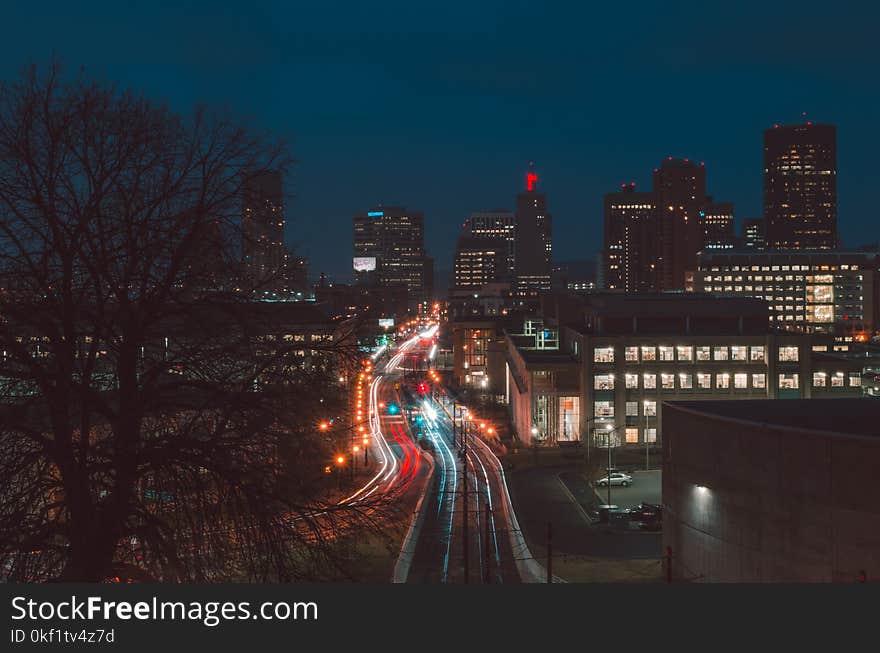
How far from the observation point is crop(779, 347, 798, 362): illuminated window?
55156 mm

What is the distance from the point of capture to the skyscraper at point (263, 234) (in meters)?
8.80

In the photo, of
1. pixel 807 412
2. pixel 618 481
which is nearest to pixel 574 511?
pixel 618 481

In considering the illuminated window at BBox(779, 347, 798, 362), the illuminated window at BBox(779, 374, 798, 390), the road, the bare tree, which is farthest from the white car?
the bare tree

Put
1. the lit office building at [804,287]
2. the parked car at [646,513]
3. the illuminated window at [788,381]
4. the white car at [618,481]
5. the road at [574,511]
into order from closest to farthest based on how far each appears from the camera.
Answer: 1. the road at [574,511]
2. the parked car at [646,513]
3. the white car at [618,481]
4. the illuminated window at [788,381]
5. the lit office building at [804,287]

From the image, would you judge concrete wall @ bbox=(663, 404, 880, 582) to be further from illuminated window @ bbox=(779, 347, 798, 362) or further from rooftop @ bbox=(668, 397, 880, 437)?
illuminated window @ bbox=(779, 347, 798, 362)

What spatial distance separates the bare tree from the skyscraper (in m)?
0.15

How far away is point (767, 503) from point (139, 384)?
1749 cm

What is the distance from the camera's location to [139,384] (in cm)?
794

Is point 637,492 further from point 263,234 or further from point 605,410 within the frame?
point 263,234

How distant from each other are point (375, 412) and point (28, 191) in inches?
2313

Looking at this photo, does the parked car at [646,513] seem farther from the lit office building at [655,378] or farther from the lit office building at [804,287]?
the lit office building at [804,287]

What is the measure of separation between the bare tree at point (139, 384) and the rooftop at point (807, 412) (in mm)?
16356

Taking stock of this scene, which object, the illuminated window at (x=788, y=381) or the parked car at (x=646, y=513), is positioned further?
the illuminated window at (x=788, y=381)

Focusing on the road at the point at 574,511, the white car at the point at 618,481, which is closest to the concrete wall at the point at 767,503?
the road at the point at 574,511
